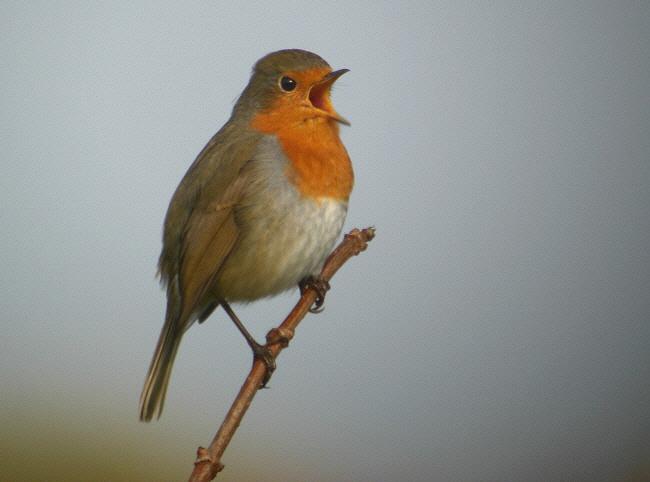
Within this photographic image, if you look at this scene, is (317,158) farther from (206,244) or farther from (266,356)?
(266,356)

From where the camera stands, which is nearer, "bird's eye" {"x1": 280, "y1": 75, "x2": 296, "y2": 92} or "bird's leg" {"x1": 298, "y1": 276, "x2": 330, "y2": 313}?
"bird's leg" {"x1": 298, "y1": 276, "x2": 330, "y2": 313}

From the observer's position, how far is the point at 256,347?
3480mm

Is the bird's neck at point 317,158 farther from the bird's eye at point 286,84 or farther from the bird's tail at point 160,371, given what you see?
the bird's tail at point 160,371

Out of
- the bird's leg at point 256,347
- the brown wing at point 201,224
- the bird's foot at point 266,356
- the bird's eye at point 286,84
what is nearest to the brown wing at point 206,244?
the brown wing at point 201,224

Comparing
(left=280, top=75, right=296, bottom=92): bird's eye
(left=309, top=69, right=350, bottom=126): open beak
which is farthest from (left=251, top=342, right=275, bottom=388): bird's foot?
(left=280, top=75, right=296, bottom=92): bird's eye

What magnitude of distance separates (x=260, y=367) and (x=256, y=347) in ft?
3.09

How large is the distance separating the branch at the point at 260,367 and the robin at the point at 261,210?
38cm

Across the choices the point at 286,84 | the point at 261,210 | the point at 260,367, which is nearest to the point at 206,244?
the point at 261,210

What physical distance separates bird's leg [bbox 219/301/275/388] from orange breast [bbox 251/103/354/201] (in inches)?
25.2

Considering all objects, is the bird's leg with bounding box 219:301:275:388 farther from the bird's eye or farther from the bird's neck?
the bird's eye

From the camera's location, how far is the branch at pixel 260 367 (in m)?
2.12

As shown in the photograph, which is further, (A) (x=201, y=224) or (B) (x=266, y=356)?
(A) (x=201, y=224)

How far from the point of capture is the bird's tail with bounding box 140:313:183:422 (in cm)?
346

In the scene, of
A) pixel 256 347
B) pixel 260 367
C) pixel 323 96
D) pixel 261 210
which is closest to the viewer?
pixel 260 367
